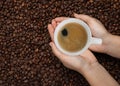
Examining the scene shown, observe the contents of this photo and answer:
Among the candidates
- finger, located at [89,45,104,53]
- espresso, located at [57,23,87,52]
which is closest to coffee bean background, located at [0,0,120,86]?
finger, located at [89,45,104,53]

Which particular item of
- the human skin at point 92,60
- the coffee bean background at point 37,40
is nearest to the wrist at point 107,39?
the human skin at point 92,60

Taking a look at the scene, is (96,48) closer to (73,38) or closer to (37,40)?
(73,38)

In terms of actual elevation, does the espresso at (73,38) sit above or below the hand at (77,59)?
above

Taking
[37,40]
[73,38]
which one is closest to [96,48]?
[73,38]

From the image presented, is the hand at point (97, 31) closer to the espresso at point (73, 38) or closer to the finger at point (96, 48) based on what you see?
the finger at point (96, 48)

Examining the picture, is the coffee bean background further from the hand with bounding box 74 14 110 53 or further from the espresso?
the espresso

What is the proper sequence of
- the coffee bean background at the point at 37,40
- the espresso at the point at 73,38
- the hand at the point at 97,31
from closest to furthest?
the espresso at the point at 73,38, the hand at the point at 97,31, the coffee bean background at the point at 37,40

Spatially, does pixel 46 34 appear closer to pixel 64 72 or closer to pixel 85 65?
pixel 64 72
